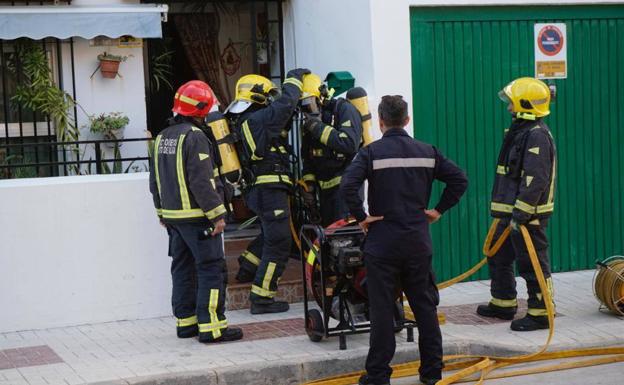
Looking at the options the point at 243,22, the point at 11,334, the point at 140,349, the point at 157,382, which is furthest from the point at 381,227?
the point at 243,22

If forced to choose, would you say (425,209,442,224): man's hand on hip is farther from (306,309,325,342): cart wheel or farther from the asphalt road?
(306,309,325,342): cart wheel

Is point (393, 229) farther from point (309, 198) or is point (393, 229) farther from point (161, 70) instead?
point (161, 70)

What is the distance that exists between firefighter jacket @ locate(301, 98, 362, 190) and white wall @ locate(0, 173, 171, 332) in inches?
59.1

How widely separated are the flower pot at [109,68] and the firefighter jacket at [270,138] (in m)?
2.02

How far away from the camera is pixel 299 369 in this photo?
8125mm

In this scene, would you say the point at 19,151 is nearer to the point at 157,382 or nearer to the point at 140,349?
the point at 140,349

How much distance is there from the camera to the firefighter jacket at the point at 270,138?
9.60 meters

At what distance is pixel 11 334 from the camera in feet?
31.3

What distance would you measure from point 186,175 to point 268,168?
1254 mm

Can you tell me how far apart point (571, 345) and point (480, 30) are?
12.1 ft

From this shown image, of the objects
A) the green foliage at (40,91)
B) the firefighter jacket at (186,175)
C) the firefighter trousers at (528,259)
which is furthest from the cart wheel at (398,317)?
the green foliage at (40,91)

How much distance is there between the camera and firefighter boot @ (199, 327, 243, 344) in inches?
346

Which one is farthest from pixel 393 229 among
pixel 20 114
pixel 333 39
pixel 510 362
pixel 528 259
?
pixel 20 114

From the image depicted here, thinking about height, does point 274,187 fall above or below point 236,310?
above
